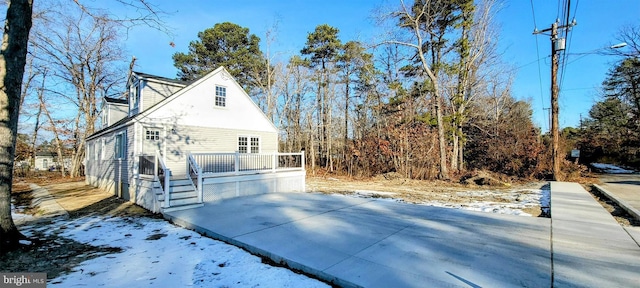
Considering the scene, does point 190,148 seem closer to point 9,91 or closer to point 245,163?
point 245,163

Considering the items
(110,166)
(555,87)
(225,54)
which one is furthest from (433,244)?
(225,54)

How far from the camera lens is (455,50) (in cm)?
1702

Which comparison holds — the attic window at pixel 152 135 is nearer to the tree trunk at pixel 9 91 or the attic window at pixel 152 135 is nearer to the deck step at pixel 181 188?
the deck step at pixel 181 188

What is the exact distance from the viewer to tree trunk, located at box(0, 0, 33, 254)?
429 centimetres

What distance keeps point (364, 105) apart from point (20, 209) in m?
18.0

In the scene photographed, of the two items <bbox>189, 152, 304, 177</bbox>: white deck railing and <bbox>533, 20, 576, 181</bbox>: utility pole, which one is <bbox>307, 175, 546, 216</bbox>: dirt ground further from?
<bbox>189, 152, 304, 177</bbox>: white deck railing

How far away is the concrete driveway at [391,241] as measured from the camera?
3039 mm

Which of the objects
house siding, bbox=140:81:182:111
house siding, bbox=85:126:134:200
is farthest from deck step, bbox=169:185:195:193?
house siding, bbox=140:81:182:111

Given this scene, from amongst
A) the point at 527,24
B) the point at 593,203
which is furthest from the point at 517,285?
the point at 527,24

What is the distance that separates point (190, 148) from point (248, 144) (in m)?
2.63

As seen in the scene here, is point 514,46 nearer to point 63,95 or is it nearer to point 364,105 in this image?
point 364,105

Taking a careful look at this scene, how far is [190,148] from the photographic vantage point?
1062cm

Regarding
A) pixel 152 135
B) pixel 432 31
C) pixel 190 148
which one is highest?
pixel 432 31

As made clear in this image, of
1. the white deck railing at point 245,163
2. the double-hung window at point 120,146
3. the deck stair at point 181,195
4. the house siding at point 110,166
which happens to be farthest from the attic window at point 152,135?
the deck stair at point 181,195
